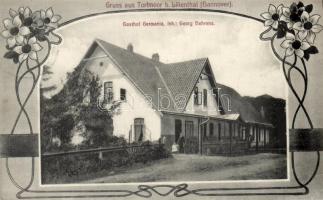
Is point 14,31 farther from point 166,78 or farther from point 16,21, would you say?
point 166,78

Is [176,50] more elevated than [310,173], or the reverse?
[176,50]

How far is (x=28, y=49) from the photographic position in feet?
5.76

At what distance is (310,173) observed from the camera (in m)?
1.78

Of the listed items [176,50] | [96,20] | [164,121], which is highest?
[96,20]

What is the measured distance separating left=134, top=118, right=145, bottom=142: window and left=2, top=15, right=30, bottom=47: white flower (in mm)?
664

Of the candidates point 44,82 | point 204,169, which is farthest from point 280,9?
point 44,82

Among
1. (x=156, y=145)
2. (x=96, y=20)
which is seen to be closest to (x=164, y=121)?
(x=156, y=145)

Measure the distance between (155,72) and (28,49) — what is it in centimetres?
61

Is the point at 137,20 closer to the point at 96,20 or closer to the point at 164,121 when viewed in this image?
the point at 96,20

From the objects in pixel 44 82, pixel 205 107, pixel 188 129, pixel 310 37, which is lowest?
pixel 188 129

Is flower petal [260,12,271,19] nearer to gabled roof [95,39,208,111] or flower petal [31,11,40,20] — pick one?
gabled roof [95,39,208,111]

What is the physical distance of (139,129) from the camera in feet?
5.73

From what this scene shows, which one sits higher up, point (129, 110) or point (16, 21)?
point (16, 21)

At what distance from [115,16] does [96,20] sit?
91 mm
